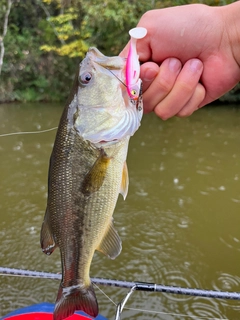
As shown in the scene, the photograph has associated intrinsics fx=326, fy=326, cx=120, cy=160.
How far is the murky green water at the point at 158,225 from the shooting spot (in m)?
3.60

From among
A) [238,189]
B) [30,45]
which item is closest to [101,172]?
[238,189]

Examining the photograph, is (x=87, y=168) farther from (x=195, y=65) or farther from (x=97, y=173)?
(x=195, y=65)

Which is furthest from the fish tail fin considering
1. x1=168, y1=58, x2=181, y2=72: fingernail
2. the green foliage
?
the green foliage

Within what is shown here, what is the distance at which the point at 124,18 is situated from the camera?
42.2ft

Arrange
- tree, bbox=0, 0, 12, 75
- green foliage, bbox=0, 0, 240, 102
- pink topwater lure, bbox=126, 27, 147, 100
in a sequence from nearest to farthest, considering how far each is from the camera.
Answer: pink topwater lure, bbox=126, 27, 147, 100 → green foliage, bbox=0, 0, 240, 102 → tree, bbox=0, 0, 12, 75

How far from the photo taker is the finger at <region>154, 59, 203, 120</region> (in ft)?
5.23

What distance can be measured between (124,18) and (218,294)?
1275 centimetres

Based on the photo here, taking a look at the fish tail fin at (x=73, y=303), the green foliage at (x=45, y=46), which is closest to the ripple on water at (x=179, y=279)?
the fish tail fin at (x=73, y=303)

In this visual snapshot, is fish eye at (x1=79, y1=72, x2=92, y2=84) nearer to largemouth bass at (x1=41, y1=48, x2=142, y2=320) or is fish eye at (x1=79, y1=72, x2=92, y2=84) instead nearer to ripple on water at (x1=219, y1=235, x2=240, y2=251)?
largemouth bass at (x1=41, y1=48, x2=142, y2=320)

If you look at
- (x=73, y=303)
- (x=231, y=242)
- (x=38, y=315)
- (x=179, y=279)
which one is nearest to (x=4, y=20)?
(x=231, y=242)

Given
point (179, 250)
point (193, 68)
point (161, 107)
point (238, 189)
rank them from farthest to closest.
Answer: point (238, 189) < point (179, 250) < point (161, 107) < point (193, 68)

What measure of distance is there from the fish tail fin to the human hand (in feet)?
3.27

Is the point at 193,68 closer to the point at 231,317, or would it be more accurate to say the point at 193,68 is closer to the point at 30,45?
the point at 231,317

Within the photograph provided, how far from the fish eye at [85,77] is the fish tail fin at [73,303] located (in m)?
0.99
